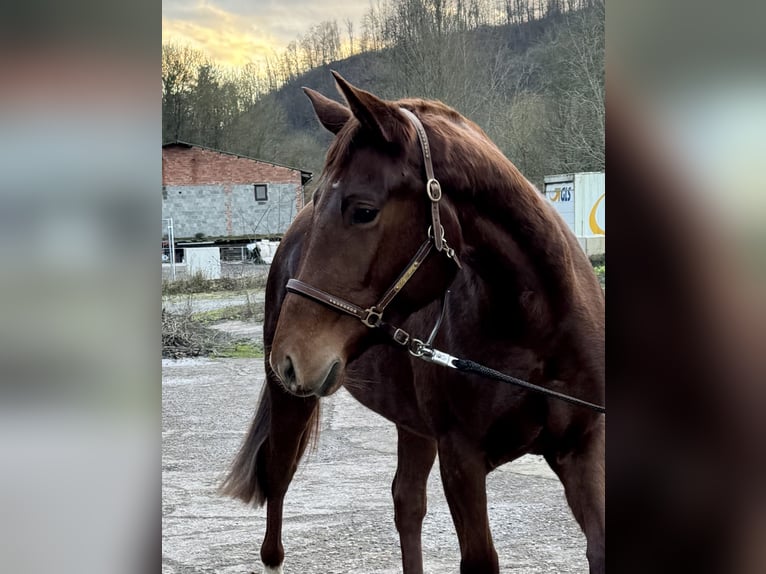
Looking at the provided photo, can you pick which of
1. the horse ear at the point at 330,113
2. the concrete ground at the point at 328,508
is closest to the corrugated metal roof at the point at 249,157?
the horse ear at the point at 330,113

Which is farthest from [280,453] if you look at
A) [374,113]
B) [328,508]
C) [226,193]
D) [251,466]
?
[374,113]

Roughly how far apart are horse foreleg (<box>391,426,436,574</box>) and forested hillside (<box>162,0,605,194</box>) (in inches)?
42.6

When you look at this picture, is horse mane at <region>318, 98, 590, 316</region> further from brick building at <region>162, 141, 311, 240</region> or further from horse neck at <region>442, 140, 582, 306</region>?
brick building at <region>162, 141, 311, 240</region>

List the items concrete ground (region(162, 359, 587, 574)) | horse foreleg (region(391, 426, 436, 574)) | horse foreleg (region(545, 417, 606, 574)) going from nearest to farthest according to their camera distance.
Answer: horse foreleg (region(545, 417, 606, 574)) → horse foreleg (region(391, 426, 436, 574)) → concrete ground (region(162, 359, 587, 574))

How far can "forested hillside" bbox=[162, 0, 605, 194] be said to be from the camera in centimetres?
188

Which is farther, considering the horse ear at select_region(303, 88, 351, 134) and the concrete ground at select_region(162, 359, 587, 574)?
the concrete ground at select_region(162, 359, 587, 574)

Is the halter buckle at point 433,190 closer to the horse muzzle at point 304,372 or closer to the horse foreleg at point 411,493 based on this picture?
the horse muzzle at point 304,372

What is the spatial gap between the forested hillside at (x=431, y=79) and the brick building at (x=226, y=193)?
0.12m

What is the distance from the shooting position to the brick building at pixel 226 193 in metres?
2.46

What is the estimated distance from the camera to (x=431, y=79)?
7.34 feet

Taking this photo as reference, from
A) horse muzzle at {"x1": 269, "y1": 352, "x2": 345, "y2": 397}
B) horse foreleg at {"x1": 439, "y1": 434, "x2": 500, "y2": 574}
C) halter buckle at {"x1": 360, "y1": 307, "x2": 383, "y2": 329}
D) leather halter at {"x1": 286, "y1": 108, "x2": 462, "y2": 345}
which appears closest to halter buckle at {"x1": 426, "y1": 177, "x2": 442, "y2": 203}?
leather halter at {"x1": 286, "y1": 108, "x2": 462, "y2": 345}
